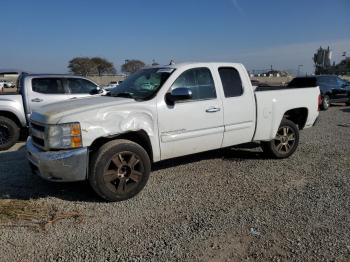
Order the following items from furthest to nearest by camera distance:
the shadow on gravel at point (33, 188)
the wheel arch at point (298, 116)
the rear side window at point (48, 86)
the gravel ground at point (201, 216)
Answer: the rear side window at point (48, 86), the wheel arch at point (298, 116), the shadow on gravel at point (33, 188), the gravel ground at point (201, 216)

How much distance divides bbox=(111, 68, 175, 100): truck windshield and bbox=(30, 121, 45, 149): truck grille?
4.30 feet

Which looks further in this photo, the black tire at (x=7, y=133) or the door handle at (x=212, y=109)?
the black tire at (x=7, y=133)

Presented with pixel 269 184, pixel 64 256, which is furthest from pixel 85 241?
pixel 269 184

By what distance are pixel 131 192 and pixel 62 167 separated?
0.97 m

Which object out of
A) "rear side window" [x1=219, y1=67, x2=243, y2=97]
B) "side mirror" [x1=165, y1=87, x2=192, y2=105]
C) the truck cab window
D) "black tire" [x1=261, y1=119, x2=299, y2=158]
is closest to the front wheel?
"black tire" [x1=261, y1=119, x2=299, y2=158]

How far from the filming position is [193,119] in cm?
535

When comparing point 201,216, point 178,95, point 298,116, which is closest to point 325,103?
point 298,116

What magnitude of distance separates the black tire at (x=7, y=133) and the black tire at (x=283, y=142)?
5.63 m

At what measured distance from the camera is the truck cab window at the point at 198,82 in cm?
541

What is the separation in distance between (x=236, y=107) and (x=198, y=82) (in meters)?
0.78

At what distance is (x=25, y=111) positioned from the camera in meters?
8.66

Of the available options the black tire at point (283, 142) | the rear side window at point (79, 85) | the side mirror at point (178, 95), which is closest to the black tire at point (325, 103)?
the black tire at point (283, 142)

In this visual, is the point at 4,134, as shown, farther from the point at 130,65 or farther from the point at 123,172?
the point at 130,65

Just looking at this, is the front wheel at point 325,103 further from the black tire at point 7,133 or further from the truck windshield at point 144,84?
the black tire at point 7,133
